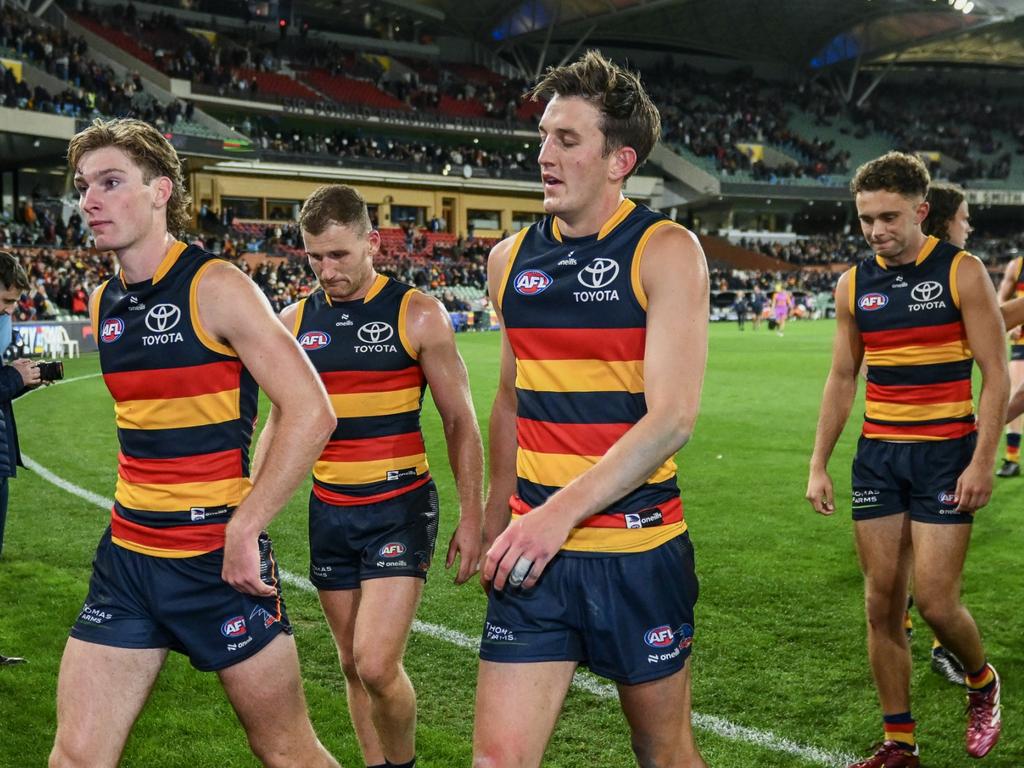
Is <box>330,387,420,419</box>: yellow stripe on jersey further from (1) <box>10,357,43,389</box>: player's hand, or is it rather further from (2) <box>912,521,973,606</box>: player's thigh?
(1) <box>10,357,43,389</box>: player's hand

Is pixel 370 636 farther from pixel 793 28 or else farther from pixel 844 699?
pixel 793 28

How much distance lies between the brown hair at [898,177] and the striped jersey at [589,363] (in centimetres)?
176

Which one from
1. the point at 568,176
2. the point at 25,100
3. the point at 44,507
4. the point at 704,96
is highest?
the point at 704,96

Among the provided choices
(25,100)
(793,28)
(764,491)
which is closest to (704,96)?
(793,28)

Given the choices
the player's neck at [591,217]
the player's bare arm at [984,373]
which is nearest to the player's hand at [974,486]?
the player's bare arm at [984,373]

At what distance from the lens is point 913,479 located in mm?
4281

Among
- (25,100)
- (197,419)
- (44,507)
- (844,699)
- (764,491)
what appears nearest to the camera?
(197,419)

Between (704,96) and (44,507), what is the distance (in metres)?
65.2

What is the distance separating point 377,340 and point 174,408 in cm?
121

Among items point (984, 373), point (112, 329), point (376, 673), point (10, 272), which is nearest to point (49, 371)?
point (10, 272)

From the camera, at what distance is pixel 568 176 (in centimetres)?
276

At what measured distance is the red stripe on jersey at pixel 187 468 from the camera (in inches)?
119

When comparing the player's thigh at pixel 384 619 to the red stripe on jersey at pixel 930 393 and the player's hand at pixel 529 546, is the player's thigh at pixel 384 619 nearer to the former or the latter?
the player's hand at pixel 529 546

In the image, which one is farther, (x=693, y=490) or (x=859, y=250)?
(x=859, y=250)
